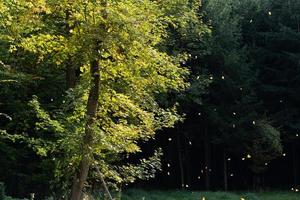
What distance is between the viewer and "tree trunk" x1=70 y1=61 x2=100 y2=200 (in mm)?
7457

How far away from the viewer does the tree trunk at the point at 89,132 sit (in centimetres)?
746

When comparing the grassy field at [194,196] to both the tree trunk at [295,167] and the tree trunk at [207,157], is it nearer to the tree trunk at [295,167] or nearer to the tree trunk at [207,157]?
the tree trunk at [207,157]

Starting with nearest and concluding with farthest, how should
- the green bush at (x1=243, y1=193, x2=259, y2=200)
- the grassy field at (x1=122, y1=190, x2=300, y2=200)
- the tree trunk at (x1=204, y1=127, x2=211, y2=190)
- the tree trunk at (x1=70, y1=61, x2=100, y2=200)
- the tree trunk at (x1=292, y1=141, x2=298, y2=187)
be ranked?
the tree trunk at (x1=70, y1=61, x2=100, y2=200), the grassy field at (x1=122, y1=190, x2=300, y2=200), the green bush at (x1=243, y1=193, x2=259, y2=200), the tree trunk at (x1=204, y1=127, x2=211, y2=190), the tree trunk at (x1=292, y1=141, x2=298, y2=187)

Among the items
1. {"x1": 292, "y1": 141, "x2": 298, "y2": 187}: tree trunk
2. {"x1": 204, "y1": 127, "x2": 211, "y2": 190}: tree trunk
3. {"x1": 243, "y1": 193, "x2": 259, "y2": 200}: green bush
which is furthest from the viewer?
{"x1": 292, "y1": 141, "x2": 298, "y2": 187}: tree trunk

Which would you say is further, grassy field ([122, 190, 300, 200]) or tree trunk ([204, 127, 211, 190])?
tree trunk ([204, 127, 211, 190])

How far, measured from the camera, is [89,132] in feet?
24.6

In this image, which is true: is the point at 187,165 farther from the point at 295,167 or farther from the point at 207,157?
the point at 295,167

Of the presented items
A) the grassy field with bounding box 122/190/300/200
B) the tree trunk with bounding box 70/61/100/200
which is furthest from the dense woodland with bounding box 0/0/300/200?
the grassy field with bounding box 122/190/300/200

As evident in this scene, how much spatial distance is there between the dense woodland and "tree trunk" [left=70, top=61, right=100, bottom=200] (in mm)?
17

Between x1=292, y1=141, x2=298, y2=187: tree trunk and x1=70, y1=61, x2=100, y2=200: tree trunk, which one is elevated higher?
x1=292, y1=141, x2=298, y2=187: tree trunk

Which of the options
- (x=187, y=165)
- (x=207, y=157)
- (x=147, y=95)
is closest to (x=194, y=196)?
(x=207, y=157)

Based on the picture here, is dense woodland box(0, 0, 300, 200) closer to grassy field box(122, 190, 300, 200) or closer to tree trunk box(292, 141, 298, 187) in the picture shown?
tree trunk box(292, 141, 298, 187)

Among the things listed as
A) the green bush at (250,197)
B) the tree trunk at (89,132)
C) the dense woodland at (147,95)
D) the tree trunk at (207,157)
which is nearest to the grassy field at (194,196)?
the green bush at (250,197)

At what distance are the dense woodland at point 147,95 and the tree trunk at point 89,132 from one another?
2 cm
